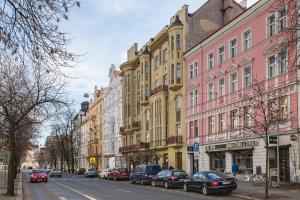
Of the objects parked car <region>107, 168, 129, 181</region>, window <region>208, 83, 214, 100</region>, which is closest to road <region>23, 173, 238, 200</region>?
window <region>208, 83, 214, 100</region>

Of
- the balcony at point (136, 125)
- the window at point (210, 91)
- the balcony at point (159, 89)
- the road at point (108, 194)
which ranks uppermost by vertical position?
the balcony at point (159, 89)

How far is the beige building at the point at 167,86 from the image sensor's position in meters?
54.7

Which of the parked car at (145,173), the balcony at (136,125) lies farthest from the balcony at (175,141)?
the balcony at (136,125)

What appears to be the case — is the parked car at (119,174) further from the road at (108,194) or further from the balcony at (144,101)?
the road at (108,194)

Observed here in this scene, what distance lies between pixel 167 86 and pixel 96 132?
53.8 meters

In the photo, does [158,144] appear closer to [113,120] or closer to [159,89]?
[159,89]

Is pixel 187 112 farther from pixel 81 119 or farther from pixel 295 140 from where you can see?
pixel 81 119

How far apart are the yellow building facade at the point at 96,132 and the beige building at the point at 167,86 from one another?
106 ft

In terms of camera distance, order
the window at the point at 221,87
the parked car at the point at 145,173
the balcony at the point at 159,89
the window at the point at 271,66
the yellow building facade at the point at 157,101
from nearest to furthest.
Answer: the window at the point at 271,66, the parked car at the point at 145,173, the window at the point at 221,87, the yellow building facade at the point at 157,101, the balcony at the point at 159,89

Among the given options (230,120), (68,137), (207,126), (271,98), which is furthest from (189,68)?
(68,137)

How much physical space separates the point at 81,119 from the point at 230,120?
10278 centimetres

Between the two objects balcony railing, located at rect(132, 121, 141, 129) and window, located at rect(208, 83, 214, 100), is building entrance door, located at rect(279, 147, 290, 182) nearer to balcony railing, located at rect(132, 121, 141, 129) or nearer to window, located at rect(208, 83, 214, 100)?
window, located at rect(208, 83, 214, 100)

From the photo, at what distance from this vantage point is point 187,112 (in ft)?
174

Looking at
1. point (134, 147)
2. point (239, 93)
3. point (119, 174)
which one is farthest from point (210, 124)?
point (134, 147)
